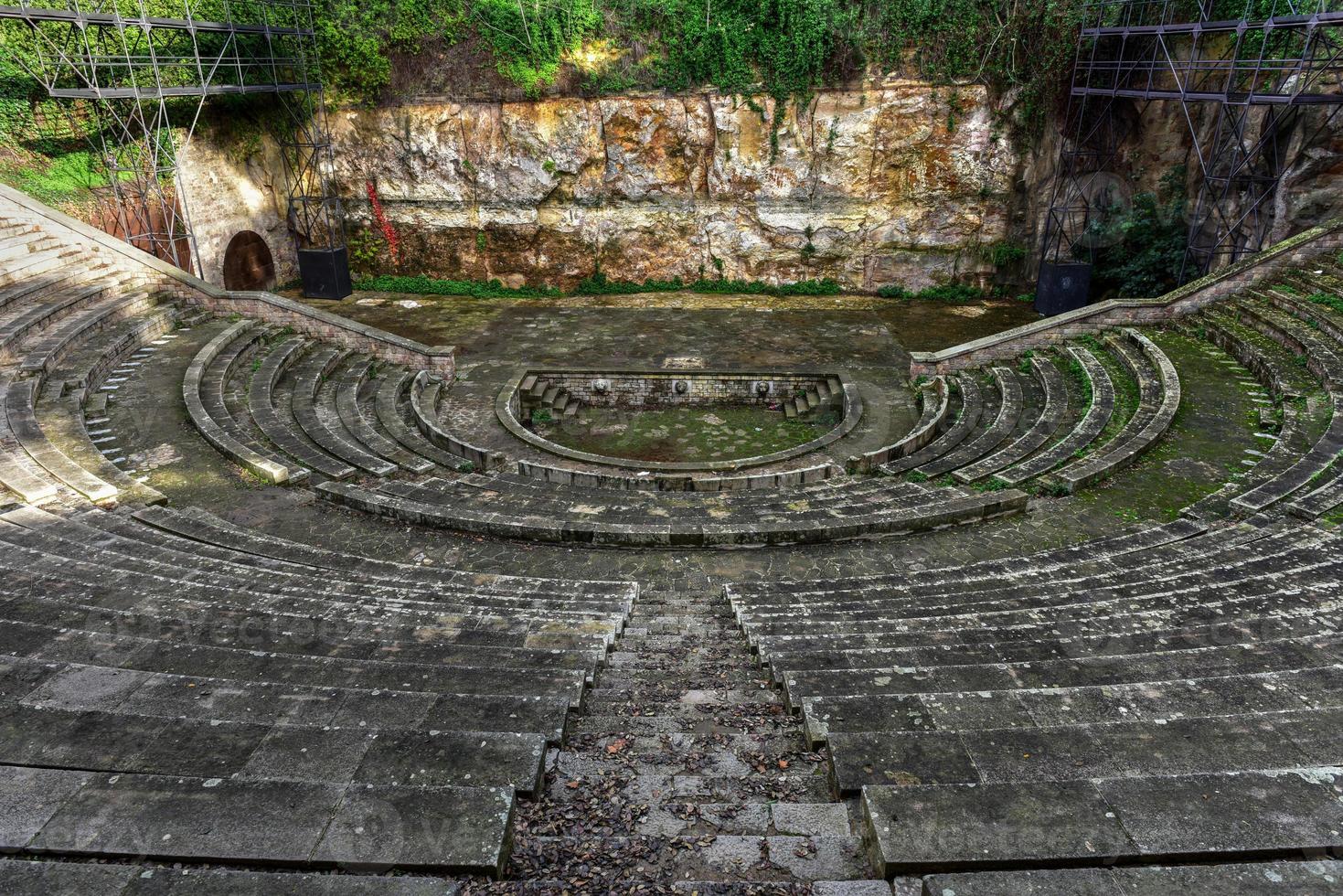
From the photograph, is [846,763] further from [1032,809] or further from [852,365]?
[852,365]

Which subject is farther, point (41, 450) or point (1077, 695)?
A: point (41, 450)

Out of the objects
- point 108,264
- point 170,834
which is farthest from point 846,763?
point 108,264

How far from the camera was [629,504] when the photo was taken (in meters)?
11.2

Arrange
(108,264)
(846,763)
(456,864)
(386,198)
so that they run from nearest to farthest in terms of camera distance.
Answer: (456,864) < (846,763) < (108,264) < (386,198)

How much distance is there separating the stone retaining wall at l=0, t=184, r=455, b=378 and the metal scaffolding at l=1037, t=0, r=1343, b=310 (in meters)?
15.3

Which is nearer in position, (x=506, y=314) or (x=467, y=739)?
(x=467, y=739)

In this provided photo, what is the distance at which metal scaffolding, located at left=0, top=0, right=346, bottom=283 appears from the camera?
16.4 meters

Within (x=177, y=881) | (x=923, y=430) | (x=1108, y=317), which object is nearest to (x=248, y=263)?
(x=923, y=430)

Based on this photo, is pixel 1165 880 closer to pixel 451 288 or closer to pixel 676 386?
pixel 676 386

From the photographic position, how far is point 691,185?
22141 mm

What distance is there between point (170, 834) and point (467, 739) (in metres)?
1.30

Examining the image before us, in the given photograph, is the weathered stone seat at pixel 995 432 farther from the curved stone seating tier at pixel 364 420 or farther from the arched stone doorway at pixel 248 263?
the arched stone doorway at pixel 248 263

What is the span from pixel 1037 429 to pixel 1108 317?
17.1 feet

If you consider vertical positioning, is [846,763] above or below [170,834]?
below
